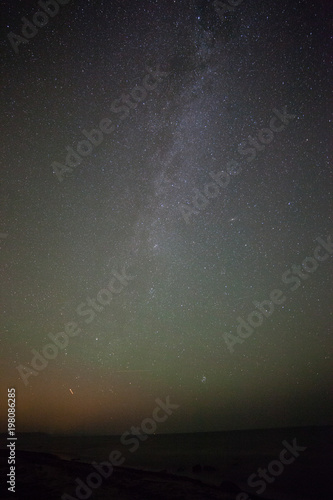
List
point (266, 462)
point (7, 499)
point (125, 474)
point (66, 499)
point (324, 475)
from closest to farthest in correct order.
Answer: point (7, 499) < point (66, 499) < point (125, 474) < point (324, 475) < point (266, 462)

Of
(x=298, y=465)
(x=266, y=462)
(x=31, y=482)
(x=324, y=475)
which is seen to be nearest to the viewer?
(x=31, y=482)

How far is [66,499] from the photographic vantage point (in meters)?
9.07

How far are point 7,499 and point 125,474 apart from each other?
6718mm

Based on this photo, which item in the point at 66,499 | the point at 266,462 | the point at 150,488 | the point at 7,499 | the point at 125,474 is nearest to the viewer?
the point at 7,499

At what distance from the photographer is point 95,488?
35.5ft

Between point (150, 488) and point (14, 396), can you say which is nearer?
point (14, 396)

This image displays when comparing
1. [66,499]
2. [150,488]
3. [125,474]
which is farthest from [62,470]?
[66,499]

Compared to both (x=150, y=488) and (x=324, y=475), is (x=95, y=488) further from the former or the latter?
(x=324, y=475)

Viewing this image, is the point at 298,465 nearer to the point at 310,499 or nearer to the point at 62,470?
the point at 310,499

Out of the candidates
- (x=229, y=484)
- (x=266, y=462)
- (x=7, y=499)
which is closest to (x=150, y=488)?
(x=229, y=484)

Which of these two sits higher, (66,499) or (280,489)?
(66,499)

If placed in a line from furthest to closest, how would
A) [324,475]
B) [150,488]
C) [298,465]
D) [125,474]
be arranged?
[298,465] → [324,475] → [125,474] → [150,488]

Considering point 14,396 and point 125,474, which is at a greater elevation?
point 14,396

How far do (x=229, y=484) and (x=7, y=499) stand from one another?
8736mm
